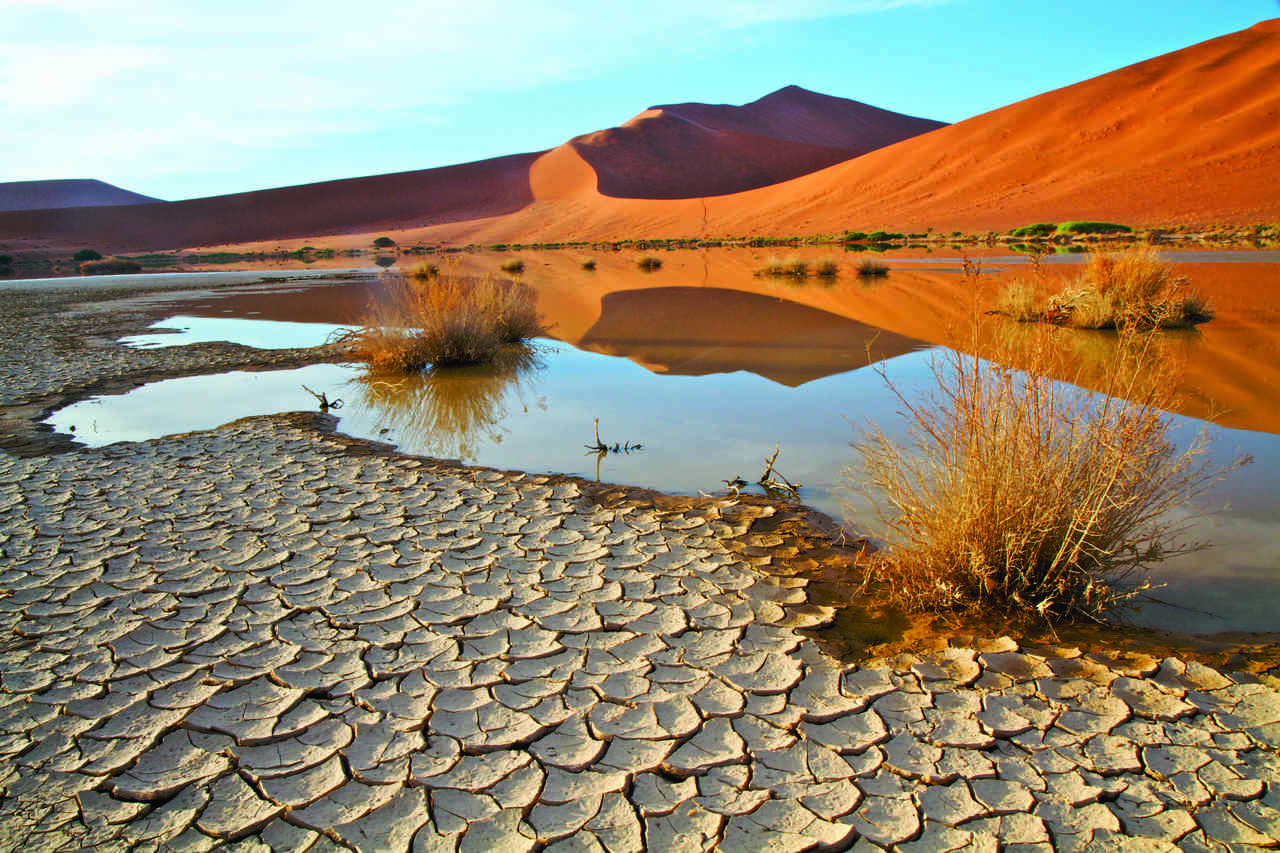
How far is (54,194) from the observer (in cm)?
15838

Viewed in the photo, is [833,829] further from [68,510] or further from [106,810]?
[68,510]

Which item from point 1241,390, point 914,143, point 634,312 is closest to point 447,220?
point 914,143

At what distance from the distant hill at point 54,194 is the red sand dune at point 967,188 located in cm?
8956

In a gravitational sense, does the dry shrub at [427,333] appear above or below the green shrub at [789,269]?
above

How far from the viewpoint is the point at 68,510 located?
4781 mm

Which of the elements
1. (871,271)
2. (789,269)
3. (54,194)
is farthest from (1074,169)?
(54,194)

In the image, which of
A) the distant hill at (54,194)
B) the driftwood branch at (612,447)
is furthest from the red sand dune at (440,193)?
the distant hill at (54,194)

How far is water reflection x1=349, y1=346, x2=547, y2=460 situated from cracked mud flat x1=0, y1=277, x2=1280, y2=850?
8.53 feet

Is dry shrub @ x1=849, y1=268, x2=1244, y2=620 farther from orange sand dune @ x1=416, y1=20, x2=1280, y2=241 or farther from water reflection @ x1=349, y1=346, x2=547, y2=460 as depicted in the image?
orange sand dune @ x1=416, y1=20, x2=1280, y2=241

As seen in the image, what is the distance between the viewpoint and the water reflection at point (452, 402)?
267 inches

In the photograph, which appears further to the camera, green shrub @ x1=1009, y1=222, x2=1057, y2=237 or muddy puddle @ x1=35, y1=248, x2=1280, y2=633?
green shrub @ x1=1009, y1=222, x2=1057, y2=237

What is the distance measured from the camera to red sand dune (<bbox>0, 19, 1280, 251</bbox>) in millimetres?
39688

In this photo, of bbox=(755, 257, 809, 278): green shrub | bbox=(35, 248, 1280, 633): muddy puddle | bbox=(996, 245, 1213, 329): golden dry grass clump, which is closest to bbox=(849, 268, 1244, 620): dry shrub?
bbox=(35, 248, 1280, 633): muddy puddle

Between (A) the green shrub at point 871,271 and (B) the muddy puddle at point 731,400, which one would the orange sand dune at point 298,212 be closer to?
(A) the green shrub at point 871,271
